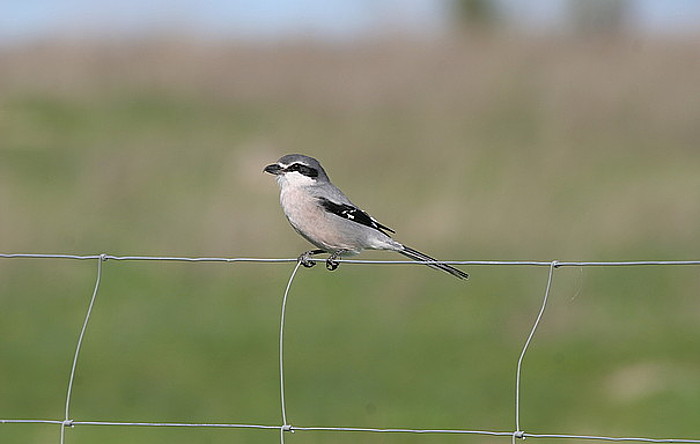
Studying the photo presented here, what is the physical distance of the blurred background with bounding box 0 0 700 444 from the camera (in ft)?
39.0

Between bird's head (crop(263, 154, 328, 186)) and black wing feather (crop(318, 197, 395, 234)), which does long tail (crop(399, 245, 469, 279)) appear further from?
bird's head (crop(263, 154, 328, 186))

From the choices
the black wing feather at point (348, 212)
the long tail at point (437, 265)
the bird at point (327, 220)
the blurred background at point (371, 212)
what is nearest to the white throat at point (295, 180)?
the bird at point (327, 220)

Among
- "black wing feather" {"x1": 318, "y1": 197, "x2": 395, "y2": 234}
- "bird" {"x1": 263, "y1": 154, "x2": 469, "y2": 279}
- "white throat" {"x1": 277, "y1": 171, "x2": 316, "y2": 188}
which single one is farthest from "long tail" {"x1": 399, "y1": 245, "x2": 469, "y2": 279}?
"white throat" {"x1": 277, "y1": 171, "x2": 316, "y2": 188}

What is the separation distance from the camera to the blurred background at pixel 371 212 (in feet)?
39.0

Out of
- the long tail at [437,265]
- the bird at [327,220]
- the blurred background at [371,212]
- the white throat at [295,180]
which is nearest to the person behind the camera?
the long tail at [437,265]

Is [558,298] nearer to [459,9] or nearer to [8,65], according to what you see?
[8,65]

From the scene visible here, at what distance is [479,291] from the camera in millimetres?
14859

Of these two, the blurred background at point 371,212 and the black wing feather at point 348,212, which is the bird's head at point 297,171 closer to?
the black wing feather at point 348,212

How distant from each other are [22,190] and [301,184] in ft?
42.0

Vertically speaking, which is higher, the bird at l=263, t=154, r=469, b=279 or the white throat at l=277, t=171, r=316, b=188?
the white throat at l=277, t=171, r=316, b=188

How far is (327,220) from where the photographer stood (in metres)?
6.61

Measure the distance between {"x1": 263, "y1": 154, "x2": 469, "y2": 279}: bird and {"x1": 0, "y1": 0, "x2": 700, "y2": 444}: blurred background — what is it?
3930 millimetres

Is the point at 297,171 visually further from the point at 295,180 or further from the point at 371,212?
the point at 371,212

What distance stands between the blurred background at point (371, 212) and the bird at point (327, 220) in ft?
12.9
